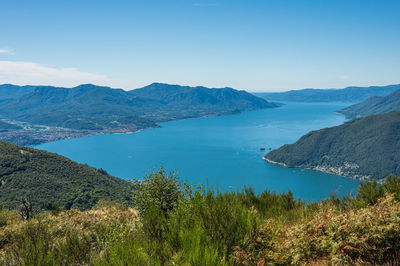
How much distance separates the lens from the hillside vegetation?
142500mm

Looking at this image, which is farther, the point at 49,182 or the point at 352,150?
the point at 352,150

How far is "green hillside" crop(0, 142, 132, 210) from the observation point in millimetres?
68062

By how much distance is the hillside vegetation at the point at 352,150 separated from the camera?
468 ft

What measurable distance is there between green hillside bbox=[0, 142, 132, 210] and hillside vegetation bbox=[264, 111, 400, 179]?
107 metres

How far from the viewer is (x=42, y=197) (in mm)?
69312

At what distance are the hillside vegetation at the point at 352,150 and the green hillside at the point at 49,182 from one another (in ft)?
350

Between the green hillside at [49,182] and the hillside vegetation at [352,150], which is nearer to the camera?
the green hillside at [49,182]

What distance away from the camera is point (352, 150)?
6220 inches

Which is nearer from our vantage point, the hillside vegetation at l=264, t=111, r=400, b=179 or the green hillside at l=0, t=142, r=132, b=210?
the green hillside at l=0, t=142, r=132, b=210

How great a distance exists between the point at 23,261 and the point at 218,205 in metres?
3.69

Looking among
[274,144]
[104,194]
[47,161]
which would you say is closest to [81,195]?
[104,194]

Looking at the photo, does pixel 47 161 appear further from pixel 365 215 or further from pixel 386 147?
pixel 386 147

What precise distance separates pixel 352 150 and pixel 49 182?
529 feet

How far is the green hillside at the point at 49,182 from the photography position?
6806 cm
